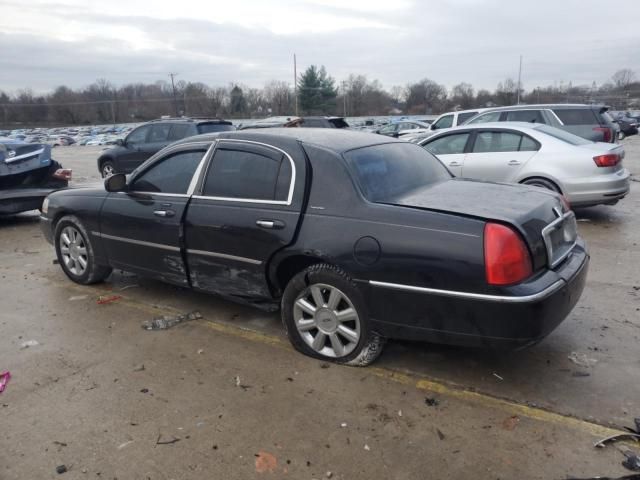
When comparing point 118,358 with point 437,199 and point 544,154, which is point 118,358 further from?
point 544,154

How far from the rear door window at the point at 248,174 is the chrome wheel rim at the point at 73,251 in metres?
1.98

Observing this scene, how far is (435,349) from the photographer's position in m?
3.86

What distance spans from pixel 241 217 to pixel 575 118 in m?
9.70

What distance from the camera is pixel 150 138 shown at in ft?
47.1

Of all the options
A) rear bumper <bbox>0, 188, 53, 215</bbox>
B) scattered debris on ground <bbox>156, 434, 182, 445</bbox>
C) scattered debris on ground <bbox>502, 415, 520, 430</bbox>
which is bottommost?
scattered debris on ground <bbox>502, 415, 520, 430</bbox>

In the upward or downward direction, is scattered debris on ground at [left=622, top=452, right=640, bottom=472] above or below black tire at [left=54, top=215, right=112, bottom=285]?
below

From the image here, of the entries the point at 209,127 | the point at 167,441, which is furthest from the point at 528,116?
the point at 167,441

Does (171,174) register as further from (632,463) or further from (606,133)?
(606,133)

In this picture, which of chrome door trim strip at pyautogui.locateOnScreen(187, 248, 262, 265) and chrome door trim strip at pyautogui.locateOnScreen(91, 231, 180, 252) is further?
chrome door trim strip at pyautogui.locateOnScreen(91, 231, 180, 252)

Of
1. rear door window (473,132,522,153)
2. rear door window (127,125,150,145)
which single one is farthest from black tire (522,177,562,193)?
rear door window (127,125,150,145)

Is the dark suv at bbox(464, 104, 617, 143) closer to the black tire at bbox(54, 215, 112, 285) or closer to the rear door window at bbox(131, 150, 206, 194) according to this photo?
the rear door window at bbox(131, 150, 206, 194)

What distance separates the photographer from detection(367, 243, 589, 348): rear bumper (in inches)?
116

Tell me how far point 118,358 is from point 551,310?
3.00 m

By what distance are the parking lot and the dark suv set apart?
7.35 metres
